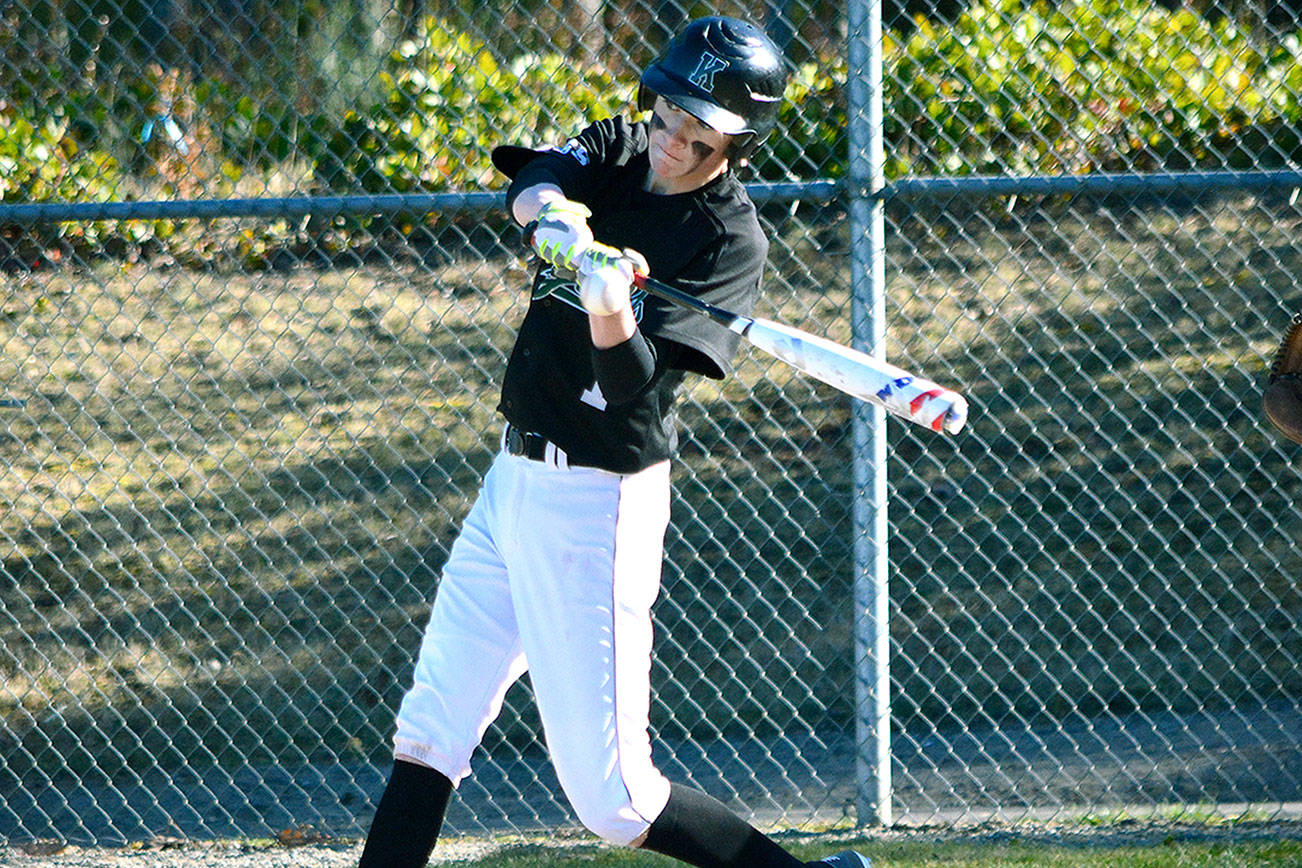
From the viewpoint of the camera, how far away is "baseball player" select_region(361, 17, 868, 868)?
2418 mm

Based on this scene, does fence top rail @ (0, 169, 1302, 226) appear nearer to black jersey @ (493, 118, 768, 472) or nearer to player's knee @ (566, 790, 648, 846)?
black jersey @ (493, 118, 768, 472)

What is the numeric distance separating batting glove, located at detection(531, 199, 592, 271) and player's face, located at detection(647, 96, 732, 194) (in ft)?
0.58

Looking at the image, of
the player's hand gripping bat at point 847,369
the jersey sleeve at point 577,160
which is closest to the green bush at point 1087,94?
the jersey sleeve at point 577,160

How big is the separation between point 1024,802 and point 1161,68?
325cm

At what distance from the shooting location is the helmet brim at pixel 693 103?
2.35 meters

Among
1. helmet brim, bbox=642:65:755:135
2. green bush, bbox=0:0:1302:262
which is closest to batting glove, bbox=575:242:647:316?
helmet brim, bbox=642:65:755:135

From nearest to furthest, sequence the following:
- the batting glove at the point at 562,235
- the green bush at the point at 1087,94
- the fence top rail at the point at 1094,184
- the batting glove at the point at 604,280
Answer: the batting glove at the point at 604,280, the batting glove at the point at 562,235, the fence top rail at the point at 1094,184, the green bush at the point at 1087,94

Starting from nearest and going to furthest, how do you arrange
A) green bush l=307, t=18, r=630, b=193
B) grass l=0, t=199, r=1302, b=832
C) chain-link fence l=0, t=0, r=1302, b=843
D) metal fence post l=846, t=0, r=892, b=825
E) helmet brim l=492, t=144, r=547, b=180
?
helmet brim l=492, t=144, r=547, b=180, metal fence post l=846, t=0, r=892, b=825, chain-link fence l=0, t=0, r=1302, b=843, grass l=0, t=199, r=1302, b=832, green bush l=307, t=18, r=630, b=193

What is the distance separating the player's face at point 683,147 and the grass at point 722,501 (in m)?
1.60

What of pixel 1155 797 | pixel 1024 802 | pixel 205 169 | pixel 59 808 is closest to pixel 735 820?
pixel 1024 802

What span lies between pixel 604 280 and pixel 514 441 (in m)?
0.50

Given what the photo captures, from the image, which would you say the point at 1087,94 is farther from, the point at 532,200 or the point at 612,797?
the point at 612,797

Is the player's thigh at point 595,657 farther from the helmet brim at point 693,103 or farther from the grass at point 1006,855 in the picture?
the grass at point 1006,855

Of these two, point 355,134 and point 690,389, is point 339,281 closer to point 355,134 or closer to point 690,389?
point 355,134
